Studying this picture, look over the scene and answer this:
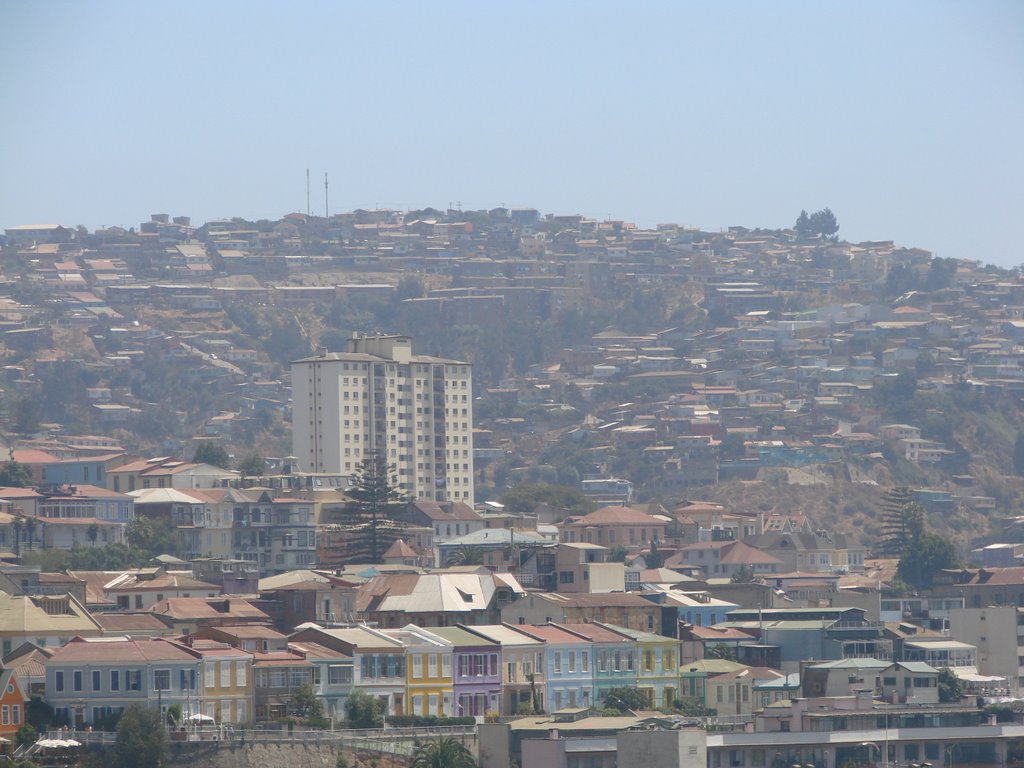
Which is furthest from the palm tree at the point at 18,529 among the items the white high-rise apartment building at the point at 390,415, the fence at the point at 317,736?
the fence at the point at 317,736

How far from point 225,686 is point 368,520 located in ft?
161

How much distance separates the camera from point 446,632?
301 feet

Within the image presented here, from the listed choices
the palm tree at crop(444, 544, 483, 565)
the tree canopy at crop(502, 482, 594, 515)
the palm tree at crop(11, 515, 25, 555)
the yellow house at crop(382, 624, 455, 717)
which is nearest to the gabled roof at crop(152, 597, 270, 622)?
the yellow house at crop(382, 624, 455, 717)

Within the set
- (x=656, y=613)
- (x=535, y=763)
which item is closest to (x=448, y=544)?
(x=656, y=613)

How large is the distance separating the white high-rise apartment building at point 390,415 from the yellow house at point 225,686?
282ft

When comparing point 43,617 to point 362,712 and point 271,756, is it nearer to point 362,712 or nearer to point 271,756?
point 362,712

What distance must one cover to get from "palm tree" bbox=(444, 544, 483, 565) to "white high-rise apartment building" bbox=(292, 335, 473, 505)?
148ft

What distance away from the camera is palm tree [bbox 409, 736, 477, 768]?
3076 inches

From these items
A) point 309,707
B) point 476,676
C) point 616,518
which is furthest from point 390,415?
point 309,707

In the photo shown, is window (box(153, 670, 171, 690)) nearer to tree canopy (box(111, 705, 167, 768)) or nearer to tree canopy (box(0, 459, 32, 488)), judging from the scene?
tree canopy (box(111, 705, 167, 768))

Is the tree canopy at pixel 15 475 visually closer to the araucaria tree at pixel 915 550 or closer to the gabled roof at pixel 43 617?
the araucaria tree at pixel 915 550

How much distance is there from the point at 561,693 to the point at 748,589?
2570 cm

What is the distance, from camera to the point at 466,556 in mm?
120375

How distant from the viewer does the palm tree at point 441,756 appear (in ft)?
256
